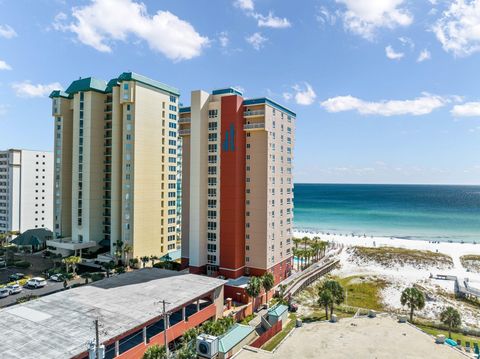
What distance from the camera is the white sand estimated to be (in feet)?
177

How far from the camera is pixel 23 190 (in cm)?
9212

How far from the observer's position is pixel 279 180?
194ft

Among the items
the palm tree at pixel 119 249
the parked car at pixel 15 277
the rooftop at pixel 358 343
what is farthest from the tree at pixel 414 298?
the parked car at pixel 15 277

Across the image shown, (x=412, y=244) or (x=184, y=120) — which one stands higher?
(x=184, y=120)

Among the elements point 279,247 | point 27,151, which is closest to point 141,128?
point 279,247

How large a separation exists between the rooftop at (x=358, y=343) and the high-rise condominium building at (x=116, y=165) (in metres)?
44.6

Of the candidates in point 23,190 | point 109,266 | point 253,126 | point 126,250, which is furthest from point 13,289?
point 23,190

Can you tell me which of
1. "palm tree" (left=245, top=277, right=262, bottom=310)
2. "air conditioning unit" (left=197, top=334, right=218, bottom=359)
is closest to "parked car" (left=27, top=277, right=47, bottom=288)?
"palm tree" (left=245, top=277, right=262, bottom=310)

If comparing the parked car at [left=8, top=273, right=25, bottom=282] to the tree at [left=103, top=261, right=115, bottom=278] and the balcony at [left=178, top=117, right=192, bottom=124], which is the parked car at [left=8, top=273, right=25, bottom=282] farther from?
the balcony at [left=178, top=117, right=192, bottom=124]

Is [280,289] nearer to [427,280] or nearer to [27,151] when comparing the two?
[427,280]

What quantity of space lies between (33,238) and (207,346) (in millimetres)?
69728

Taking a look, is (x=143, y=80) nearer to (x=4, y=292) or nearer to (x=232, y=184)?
(x=232, y=184)

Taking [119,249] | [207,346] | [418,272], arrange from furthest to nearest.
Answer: [418,272] → [119,249] → [207,346]

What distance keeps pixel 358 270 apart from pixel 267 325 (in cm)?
4645
